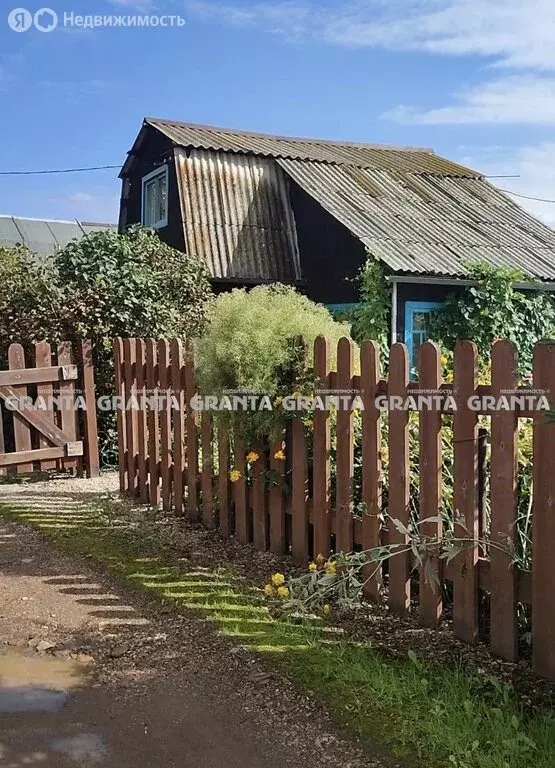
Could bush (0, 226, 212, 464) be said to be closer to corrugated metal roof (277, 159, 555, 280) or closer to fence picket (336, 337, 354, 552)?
fence picket (336, 337, 354, 552)

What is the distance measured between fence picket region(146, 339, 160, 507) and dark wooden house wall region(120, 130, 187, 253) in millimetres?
8974

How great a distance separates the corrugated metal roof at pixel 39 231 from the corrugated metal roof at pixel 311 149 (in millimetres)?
6916

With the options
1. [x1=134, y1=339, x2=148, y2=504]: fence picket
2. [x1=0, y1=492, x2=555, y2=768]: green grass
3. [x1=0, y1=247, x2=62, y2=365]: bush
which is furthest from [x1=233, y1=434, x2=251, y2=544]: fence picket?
[x1=0, y1=247, x2=62, y2=365]: bush

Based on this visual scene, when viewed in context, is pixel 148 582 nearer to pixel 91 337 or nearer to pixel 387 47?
pixel 91 337

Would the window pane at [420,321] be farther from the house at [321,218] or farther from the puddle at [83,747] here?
the puddle at [83,747]

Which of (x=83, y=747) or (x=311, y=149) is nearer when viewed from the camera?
(x=83, y=747)

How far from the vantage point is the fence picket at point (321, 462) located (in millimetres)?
4402

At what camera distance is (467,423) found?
3.50 m

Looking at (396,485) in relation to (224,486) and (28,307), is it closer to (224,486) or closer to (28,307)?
(224,486)

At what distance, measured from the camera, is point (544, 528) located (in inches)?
123

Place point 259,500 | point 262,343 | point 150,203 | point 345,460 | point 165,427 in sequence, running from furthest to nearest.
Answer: point 150,203, point 165,427, point 259,500, point 262,343, point 345,460

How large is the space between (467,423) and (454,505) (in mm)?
413

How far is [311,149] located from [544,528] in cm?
1648

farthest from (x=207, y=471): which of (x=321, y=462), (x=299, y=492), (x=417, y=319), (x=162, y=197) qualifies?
(x=162, y=197)
